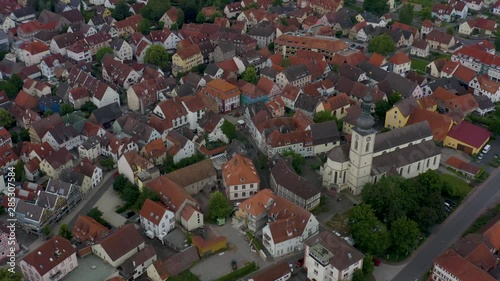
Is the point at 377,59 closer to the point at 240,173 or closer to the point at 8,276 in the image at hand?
the point at 240,173

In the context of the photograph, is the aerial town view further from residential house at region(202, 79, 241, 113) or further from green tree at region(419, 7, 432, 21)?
green tree at region(419, 7, 432, 21)

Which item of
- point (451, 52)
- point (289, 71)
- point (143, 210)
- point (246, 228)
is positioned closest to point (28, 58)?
point (289, 71)

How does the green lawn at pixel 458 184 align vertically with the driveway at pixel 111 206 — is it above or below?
below

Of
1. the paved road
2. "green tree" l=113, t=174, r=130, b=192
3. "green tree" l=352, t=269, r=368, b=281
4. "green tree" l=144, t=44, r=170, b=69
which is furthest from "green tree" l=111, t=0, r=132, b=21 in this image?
"green tree" l=352, t=269, r=368, b=281

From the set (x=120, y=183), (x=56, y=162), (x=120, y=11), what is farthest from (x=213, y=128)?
(x=120, y=11)

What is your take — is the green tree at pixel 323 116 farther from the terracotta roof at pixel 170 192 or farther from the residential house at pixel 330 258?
the residential house at pixel 330 258

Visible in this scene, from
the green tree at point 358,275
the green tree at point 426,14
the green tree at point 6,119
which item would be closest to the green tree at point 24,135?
the green tree at point 6,119

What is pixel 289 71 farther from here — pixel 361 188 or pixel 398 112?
pixel 361 188
